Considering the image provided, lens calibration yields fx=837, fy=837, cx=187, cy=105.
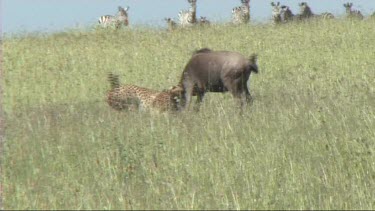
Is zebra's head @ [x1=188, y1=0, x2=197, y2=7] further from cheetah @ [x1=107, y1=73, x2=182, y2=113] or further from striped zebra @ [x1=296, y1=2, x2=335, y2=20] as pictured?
cheetah @ [x1=107, y1=73, x2=182, y2=113]

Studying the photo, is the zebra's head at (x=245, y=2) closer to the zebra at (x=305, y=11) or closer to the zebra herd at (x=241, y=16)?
the zebra herd at (x=241, y=16)

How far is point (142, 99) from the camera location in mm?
12203

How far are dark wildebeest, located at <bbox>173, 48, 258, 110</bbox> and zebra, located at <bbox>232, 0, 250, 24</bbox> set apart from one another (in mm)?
14278

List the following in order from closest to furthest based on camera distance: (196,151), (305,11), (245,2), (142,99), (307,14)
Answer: (196,151) → (142,99) → (307,14) → (305,11) → (245,2)

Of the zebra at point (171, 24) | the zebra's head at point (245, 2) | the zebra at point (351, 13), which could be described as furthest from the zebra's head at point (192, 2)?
the zebra at point (351, 13)

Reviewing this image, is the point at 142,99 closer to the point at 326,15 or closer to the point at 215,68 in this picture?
the point at 215,68

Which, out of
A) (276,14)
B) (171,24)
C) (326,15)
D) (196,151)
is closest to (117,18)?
(171,24)

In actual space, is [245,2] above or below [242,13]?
above

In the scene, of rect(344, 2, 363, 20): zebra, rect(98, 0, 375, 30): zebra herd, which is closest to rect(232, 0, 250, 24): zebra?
rect(98, 0, 375, 30): zebra herd

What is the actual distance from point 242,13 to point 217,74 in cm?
1726

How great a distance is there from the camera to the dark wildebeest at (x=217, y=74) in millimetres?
12312

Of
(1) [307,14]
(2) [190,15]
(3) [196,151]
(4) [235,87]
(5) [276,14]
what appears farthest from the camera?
(2) [190,15]

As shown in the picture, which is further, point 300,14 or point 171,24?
point 300,14

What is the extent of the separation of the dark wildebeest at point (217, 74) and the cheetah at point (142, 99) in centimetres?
29
